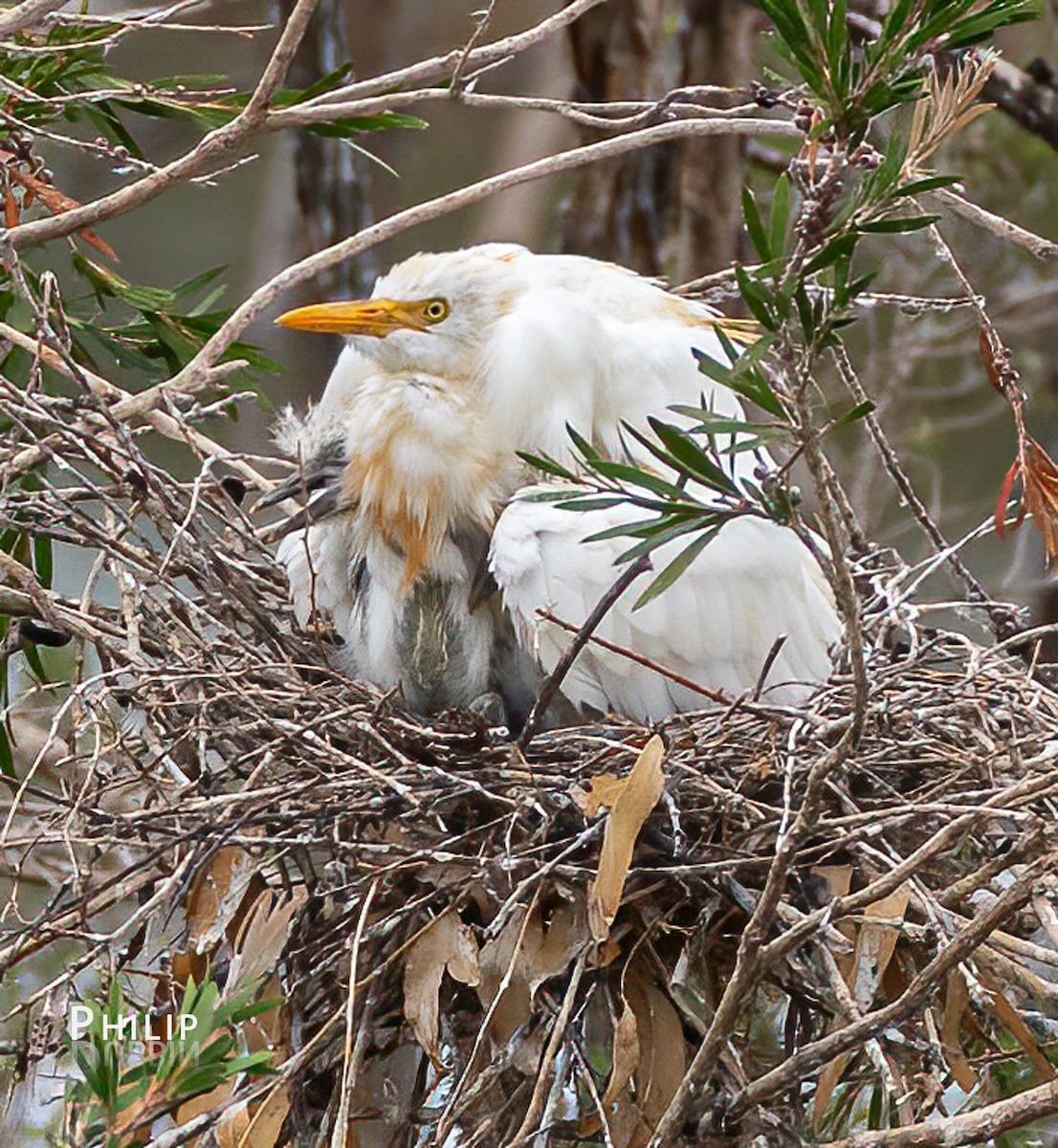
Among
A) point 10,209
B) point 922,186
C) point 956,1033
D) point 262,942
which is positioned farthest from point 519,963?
point 10,209

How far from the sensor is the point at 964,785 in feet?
4.91

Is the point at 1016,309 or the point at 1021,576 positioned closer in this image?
the point at 1021,576

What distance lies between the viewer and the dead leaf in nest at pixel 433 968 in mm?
1327

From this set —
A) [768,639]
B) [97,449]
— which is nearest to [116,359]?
[97,449]

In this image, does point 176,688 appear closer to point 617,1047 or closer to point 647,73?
point 617,1047

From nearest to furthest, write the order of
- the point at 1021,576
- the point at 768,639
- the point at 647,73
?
the point at 768,639
the point at 647,73
the point at 1021,576

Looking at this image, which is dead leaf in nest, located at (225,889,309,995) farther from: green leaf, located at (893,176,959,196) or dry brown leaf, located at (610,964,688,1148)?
green leaf, located at (893,176,959,196)

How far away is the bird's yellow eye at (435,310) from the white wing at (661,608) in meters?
0.24

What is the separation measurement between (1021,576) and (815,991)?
253cm

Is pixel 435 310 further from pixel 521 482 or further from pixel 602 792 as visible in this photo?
pixel 602 792

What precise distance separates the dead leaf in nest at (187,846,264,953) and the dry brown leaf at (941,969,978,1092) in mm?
578

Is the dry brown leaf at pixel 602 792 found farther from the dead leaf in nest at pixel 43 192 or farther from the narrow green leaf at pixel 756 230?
the dead leaf in nest at pixel 43 192

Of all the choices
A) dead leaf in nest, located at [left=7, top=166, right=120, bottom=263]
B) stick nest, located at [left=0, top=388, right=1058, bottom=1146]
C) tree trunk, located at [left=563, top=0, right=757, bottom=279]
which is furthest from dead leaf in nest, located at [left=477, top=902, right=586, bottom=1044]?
tree trunk, located at [left=563, top=0, right=757, bottom=279]

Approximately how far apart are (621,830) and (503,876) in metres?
0.13
